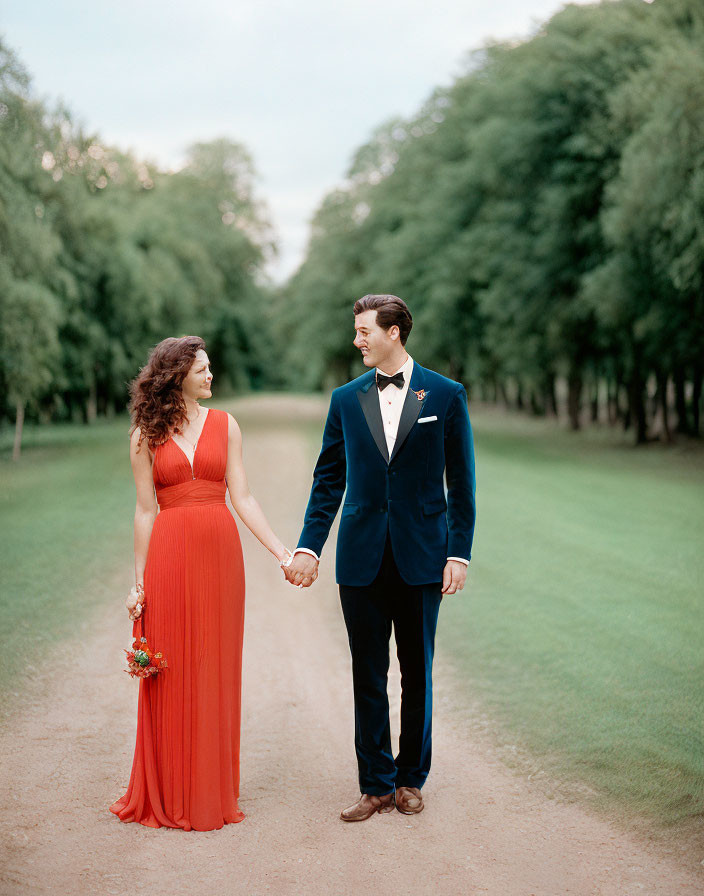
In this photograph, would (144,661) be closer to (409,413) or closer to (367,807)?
(367,807)

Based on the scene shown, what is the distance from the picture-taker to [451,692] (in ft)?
20.9

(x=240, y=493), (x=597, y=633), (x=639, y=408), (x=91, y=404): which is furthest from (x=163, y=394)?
(x=91, y=404)

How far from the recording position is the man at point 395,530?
13.6 feet

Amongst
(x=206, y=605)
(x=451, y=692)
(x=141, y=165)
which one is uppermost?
(x=141, y=165)

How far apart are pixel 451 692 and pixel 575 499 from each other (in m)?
10.7

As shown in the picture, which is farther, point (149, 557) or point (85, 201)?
point (85, 201)

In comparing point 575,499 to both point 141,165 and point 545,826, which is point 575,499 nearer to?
point 545,826

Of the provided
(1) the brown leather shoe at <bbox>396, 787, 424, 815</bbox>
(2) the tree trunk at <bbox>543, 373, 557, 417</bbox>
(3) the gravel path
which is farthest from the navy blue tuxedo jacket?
(2) the tree trunk at <bbox>543, 373, 557, 417</bbox>

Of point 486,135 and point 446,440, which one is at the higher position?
point 486,135

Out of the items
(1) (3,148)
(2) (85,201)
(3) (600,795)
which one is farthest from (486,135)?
(3) (600,795)

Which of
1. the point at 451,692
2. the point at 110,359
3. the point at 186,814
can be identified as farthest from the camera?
the point at 110,359

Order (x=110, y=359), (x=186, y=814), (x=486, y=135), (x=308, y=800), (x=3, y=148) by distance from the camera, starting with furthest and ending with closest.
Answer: (x=110, y=359)
(x=486, y=135)
(x=3, y=148)
(x=308, y=800)
(x=186, y=814)

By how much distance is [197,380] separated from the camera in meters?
4.16

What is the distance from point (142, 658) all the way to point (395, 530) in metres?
1.26
